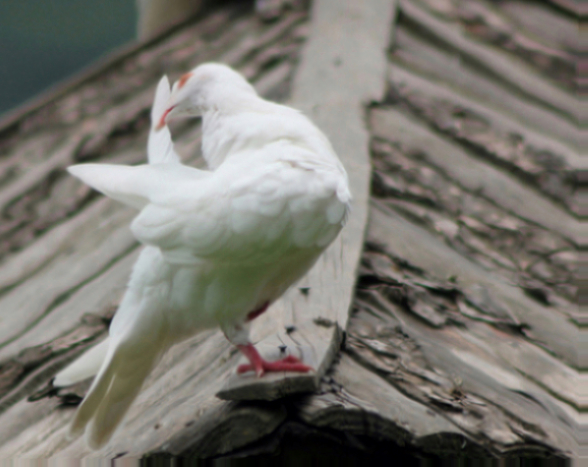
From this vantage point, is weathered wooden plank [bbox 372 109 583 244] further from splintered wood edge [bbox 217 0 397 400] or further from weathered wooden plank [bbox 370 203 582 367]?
weathered wooden plank [bbox 370 203 582 367]

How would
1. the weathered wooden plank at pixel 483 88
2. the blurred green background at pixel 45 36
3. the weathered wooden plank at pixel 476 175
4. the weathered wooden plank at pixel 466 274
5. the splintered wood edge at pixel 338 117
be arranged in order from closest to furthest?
1. the splintered wood edge at pixel 338 117
2. the weathered wooden plank at pixel 466 274
3. the blurred green background at pixel 45 36
4. the weathered wooden plank at pixel 476 175
5. the weathered wooden plank at pixel 483 88

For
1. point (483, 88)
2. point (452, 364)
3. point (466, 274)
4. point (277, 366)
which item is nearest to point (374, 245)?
point (466, 274)

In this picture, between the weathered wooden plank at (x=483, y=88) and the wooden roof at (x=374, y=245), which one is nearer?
the wooden roof at (x=374, y=245)

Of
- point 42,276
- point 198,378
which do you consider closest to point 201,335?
point 198,378

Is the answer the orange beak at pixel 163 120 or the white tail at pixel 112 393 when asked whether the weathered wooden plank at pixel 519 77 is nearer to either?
the orange beak at pixel 163 120

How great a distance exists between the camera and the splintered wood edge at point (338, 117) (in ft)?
3.72

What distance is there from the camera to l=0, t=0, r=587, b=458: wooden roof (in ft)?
3.76

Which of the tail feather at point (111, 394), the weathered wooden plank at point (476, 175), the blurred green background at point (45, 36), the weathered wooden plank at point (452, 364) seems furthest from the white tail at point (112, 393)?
the weathered wooden plank at point (476, 175)

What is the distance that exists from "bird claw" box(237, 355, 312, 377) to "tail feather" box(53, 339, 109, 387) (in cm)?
28

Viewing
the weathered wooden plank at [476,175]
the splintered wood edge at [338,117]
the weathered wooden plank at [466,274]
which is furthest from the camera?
the weathered wooden plank at [476,175]

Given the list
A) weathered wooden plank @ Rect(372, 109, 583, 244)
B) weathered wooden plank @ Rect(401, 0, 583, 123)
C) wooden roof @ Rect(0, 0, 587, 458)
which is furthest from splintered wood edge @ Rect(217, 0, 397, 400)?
weathered wooden plank @ Rect(401, 0, 583, 123)

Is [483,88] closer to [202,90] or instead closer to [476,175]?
[476,175]

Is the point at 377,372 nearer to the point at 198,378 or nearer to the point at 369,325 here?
the point at 369,325

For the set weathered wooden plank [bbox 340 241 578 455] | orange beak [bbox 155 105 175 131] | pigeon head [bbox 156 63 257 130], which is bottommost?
weathered wooden plank [bbox 340 241 578 455]
